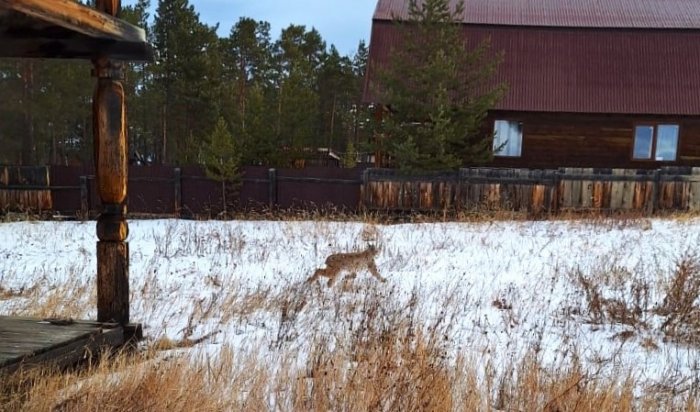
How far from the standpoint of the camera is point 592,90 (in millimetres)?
17953

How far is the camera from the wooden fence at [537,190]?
1363 centimetres

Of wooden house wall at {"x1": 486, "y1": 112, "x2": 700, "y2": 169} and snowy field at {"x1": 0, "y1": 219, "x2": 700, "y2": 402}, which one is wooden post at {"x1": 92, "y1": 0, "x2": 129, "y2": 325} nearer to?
snowy field at {"x1": 0, "y1": 219, "x2": 700, "y2": 402}

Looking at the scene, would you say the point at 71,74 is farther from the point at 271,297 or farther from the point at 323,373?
the point at 323,373

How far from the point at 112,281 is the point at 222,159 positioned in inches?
438

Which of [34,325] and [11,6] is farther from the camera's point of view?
[34,325]

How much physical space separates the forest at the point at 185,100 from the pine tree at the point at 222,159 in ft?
0.45

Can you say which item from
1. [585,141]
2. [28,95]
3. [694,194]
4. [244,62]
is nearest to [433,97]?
[694,194]

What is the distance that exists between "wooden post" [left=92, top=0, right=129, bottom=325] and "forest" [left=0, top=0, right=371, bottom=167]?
10757mm

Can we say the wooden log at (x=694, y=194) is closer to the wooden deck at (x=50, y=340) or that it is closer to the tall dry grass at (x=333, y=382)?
the tall dry grass at (x=333, y=382)

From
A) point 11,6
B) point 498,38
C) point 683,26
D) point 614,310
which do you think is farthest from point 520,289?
point 683,26

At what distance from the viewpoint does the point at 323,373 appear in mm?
3977

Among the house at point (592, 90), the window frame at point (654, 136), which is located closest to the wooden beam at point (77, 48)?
the house at point (592, 90)

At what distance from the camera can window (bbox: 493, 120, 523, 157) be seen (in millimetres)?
18250

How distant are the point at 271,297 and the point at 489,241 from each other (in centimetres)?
474
